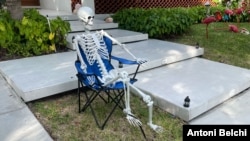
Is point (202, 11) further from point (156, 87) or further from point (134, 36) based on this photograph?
point (156, 87)

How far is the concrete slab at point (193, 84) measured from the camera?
9.22 ft

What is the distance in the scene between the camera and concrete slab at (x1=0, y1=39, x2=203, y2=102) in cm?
294

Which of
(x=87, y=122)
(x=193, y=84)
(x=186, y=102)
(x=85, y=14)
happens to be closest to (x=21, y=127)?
(x=87, y=122)

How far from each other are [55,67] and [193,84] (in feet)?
6.41

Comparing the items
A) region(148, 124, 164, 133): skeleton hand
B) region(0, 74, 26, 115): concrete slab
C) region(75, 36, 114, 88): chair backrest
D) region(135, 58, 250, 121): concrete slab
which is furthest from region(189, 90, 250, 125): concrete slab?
region(0, 74, 26, 115): concrete slab

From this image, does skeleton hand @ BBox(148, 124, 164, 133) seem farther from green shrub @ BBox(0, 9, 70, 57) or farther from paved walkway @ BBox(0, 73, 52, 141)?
green shrub @ BBox(0, 9, 70, 57)

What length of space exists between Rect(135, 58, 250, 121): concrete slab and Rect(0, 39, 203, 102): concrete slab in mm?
207

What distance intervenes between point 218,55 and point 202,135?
2.65 metres

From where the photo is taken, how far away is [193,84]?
10.9 ft

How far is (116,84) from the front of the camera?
96.0 inches

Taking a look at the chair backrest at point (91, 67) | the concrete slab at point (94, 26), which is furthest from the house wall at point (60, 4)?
the chair backrest at point (91, 67)

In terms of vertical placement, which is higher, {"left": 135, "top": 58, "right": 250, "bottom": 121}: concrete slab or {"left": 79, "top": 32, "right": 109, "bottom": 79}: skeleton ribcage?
{"left": 79, "top": 32, "right": 109, "bottom": 79}: skeleton ribcage

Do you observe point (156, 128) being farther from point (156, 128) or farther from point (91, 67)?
point (91, 67)

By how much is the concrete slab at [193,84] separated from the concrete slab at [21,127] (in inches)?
52.3
